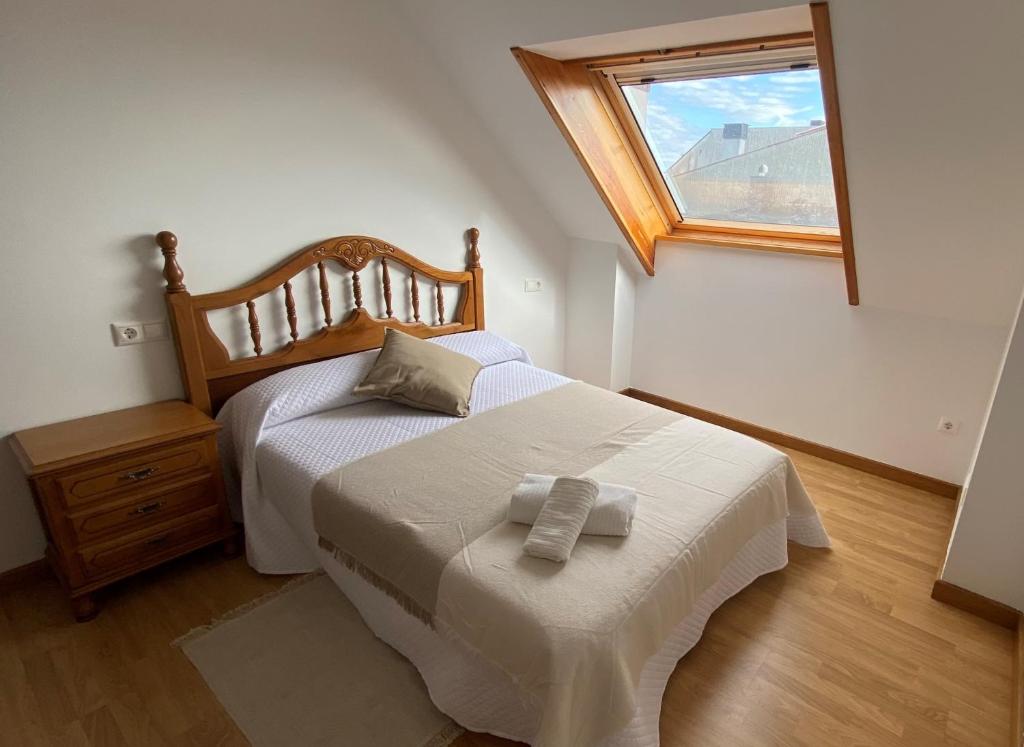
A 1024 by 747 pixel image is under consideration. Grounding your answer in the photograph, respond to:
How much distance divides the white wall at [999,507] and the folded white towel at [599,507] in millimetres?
1278

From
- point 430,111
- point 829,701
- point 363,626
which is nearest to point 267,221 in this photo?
point 430,111

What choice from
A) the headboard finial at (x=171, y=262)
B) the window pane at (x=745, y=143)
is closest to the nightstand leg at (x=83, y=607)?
the headboard finial at (x=171, y=262)

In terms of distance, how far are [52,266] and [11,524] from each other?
39.4 inches

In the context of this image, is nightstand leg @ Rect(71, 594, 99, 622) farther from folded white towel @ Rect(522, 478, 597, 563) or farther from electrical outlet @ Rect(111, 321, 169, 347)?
folded white towel @ Rect(522, 478, 597, 563)

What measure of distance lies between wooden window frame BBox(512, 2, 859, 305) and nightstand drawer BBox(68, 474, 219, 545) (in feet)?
7.58

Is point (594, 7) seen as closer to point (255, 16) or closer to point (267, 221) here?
point (255, 16)

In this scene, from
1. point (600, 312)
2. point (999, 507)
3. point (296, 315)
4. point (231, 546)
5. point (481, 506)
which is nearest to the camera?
point (481, 506)

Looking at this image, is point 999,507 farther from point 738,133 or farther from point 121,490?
point 121,490

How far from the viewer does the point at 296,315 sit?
2.71m

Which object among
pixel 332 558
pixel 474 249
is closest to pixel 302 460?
pixel 332 558

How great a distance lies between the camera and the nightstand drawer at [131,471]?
1.93 meters

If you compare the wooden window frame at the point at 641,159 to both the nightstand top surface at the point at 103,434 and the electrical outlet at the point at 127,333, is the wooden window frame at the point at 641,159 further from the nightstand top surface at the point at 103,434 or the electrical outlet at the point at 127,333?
the nightstand top surface at the point at 103,434

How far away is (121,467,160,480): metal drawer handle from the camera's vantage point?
2037 mm

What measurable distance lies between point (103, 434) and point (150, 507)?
1.03ft
